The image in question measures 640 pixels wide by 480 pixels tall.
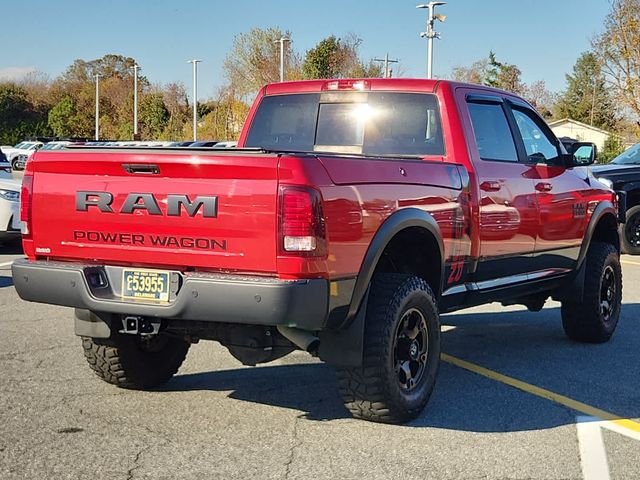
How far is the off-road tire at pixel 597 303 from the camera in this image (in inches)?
288

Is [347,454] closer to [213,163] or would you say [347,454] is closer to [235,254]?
[235,254]

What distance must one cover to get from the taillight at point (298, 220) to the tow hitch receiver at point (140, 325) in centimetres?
94

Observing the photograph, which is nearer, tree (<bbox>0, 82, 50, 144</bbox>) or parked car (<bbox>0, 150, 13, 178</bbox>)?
parked car (<bbox>0, 150, 13, 178</bbox>)

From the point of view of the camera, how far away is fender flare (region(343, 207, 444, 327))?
460 cm

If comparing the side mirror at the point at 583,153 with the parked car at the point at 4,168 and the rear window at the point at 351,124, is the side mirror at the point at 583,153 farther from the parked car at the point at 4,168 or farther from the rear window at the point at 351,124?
the parked car at the point at 4,168

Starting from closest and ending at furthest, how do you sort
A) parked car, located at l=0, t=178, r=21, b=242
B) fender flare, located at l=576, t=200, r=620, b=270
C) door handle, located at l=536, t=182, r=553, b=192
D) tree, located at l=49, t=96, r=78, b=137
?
door handle, located at l=536, t=182, r=553, b=192
fender flare, located at l=576, t=200, r=620, b=270
parked car, located at l=0, t=178, r=21, b=242
tree, located at l=49, t=96, r=78, b=137

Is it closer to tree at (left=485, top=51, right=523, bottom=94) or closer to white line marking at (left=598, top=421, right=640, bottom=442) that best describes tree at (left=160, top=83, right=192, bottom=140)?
tree at (left=485, top=51, right=523, bottom=94)

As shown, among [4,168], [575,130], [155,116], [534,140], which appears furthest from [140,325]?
[575,130]

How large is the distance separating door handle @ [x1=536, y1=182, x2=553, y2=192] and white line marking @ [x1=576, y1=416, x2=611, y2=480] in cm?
192

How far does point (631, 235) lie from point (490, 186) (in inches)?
368

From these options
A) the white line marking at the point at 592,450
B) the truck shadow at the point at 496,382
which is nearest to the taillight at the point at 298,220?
the truck shadow at the point at 496,382

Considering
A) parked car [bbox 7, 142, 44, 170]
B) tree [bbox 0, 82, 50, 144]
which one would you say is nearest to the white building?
parked car [bbox 7, 142, 44, 170]

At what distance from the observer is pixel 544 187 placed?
6633 millimetres

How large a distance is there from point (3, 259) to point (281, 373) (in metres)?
7.36
